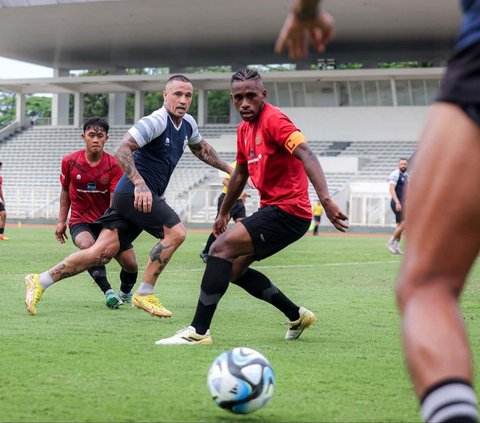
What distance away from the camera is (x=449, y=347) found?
2666 millimetres

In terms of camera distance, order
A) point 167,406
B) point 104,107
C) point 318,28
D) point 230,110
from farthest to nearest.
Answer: point 104,107, point 230,110, point 167,406, point 318,28

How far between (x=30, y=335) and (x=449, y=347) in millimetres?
5319

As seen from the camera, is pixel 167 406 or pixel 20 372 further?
pixel 20 372

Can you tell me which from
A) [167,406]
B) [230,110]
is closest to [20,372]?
[167,406]

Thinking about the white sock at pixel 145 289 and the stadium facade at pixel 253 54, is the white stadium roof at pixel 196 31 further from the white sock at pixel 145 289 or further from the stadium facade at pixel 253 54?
the white sock at pixel 145 289

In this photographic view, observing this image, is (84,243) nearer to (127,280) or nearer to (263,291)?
(127,280)

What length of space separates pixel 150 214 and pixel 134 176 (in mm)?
474

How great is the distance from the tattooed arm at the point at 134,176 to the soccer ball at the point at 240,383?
149 inches

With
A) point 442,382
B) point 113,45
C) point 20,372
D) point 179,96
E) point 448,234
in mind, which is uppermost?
point 113,45

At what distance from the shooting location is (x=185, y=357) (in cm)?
644

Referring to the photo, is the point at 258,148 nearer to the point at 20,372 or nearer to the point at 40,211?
the point at 20,372

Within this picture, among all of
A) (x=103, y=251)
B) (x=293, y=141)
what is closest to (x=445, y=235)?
(x=293, y=141)

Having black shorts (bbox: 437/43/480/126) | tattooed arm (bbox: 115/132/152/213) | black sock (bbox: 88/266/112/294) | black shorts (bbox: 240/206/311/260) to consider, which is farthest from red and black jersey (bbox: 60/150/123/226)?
black shorts (bbox: 437/43/480/126)

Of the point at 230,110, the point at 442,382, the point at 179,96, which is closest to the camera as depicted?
the point at 442,382
